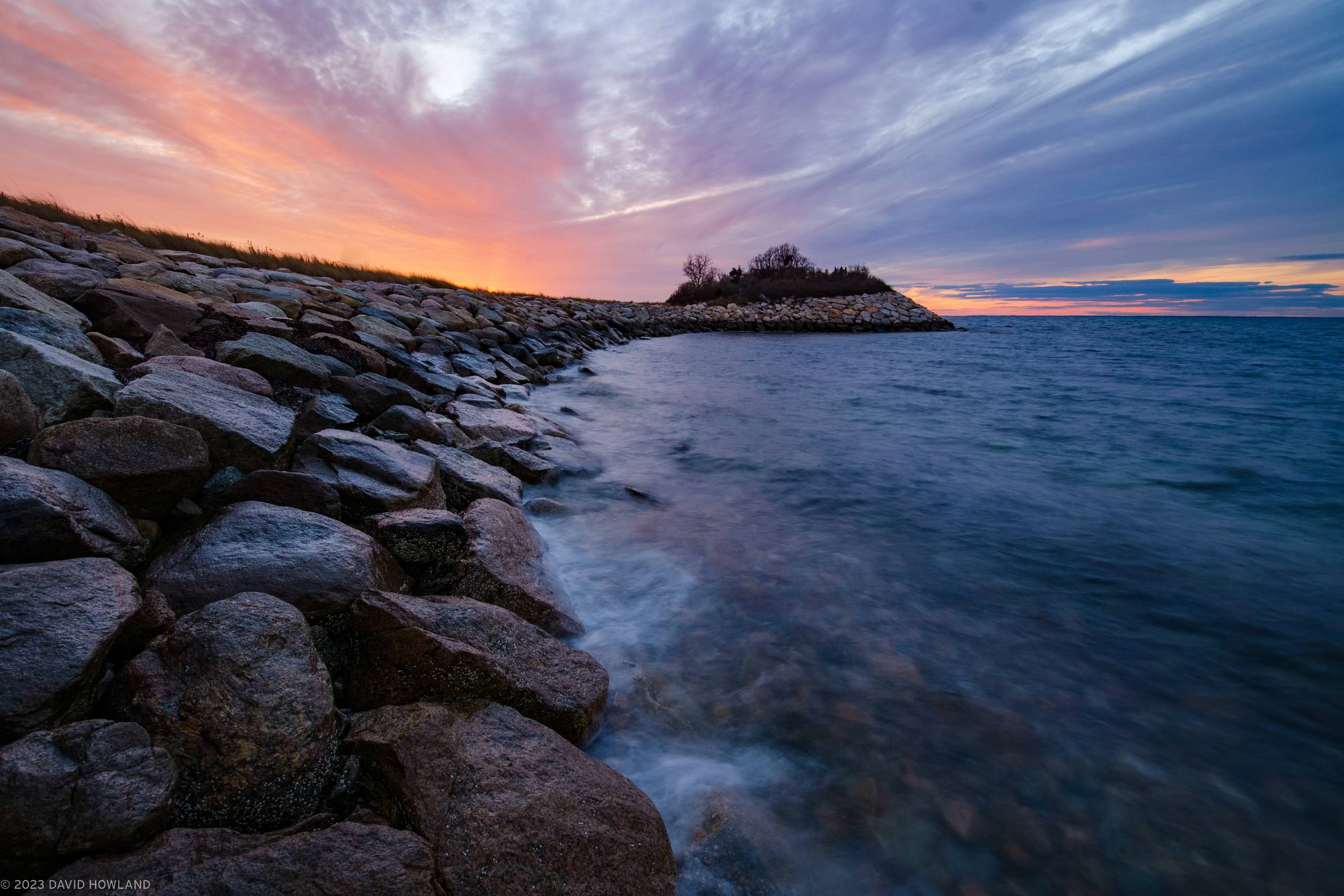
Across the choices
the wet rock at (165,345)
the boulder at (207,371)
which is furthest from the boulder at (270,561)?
the wet rock at (165,345)

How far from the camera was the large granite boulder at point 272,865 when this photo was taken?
134 centimetres

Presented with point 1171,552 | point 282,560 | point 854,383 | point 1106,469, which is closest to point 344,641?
point 282,560

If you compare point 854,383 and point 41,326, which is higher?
point 41,326

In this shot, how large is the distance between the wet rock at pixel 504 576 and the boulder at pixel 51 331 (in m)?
2.48

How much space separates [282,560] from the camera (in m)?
2.34

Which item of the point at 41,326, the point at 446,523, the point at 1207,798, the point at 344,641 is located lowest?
the point at 1207,798

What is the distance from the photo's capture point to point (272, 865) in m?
1.42

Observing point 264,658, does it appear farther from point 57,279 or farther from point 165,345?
point 57,279

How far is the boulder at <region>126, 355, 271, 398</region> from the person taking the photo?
11.3ft

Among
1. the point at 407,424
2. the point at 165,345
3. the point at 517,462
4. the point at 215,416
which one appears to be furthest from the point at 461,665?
the point at 165,345

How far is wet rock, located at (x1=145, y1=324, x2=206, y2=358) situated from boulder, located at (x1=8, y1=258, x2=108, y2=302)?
0.93 m

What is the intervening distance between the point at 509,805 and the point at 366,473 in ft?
7.78

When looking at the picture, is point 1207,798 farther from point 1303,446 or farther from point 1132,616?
point 1303,446

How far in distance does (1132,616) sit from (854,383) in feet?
39.2
